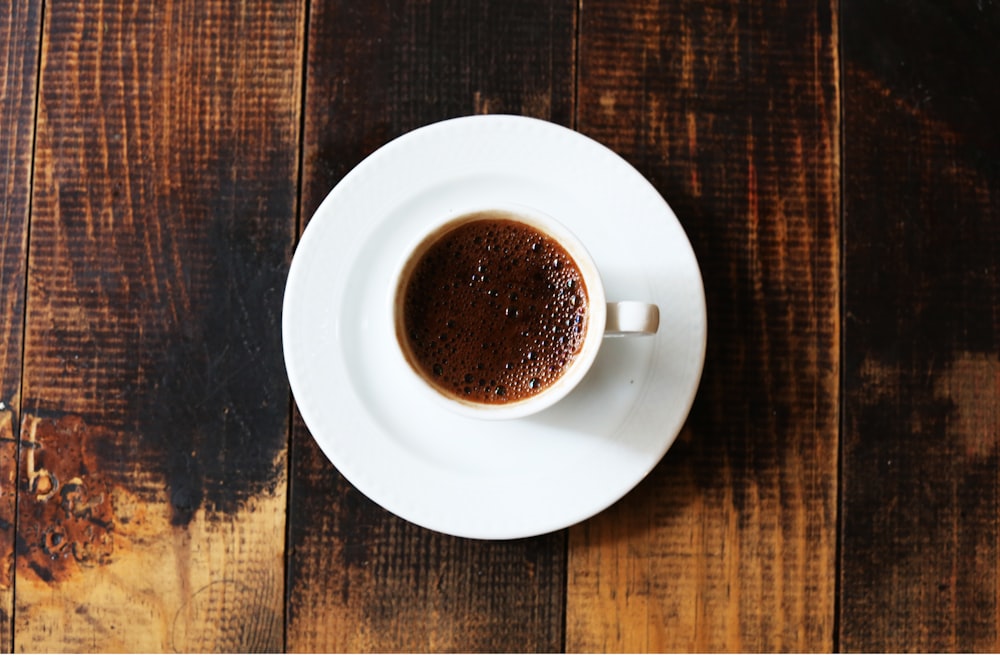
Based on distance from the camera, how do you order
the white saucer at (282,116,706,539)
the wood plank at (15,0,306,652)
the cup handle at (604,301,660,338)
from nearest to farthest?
the cup handle at (604,301,660,338), the white saucer at (282,116,706,539), the wood plank at (15,0,306,652)

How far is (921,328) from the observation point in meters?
1.11

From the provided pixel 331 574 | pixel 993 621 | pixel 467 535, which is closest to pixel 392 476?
pixel 467 535

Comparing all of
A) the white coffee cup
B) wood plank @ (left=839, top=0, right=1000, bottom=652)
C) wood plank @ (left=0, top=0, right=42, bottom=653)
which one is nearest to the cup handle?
the white coffee cup

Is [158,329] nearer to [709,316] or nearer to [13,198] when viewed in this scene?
[13,198]

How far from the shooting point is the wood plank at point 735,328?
109cm

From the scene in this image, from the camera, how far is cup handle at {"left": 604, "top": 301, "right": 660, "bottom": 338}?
0.85m

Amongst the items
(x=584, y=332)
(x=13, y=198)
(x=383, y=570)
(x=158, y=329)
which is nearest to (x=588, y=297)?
(x=584, y=332)

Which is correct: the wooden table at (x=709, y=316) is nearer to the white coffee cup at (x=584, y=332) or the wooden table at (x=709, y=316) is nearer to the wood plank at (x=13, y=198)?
the wood plank at (x=13, y=198)

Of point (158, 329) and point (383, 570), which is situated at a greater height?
point (158, 329)

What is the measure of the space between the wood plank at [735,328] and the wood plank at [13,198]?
0.78 meters

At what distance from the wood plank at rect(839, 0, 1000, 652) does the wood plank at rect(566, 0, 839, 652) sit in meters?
0.04

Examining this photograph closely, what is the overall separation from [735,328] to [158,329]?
31.6 inches

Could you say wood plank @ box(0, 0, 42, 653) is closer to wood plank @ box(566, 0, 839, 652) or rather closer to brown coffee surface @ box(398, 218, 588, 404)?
brown coffee surface @ box(398, 218, 588, 404)
